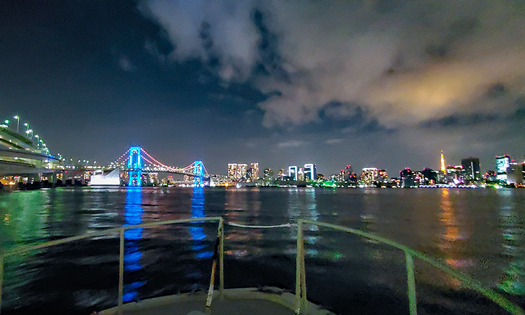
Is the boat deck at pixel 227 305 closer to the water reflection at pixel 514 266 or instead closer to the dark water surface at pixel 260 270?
the dark water surface at pixel 260 270

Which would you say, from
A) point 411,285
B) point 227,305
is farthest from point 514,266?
point 227,305

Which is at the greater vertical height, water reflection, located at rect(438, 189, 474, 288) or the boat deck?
the boat deck

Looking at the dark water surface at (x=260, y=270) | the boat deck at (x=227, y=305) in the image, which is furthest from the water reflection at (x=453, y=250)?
the boat deck at (x=227, y=305)

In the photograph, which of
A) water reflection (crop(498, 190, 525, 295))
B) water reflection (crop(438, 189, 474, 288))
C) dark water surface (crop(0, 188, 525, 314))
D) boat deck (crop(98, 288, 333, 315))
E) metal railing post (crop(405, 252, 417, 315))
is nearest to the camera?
metal railing post (crop(405, 252, 417, 315))

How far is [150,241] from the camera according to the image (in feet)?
42.8

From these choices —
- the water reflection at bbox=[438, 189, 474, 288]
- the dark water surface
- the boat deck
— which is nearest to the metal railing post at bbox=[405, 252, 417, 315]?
the boat deck

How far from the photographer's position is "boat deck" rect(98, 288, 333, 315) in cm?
382

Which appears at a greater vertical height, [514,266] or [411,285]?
[411,285]

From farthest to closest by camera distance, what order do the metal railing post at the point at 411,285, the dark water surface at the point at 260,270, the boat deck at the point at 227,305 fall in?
the dark water surface at the point at 260,270
the boat deck at the point at 227,305
the metal railing post at the point at 411,285

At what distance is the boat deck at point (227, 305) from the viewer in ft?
12.5

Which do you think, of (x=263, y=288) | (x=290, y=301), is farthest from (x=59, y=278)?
(x=290, y=301)

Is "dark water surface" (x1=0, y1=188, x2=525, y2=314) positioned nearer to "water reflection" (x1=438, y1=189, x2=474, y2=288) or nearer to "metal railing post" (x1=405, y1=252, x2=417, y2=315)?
"water reflection" (x1=438, y1=189, x2=474, y2=288)

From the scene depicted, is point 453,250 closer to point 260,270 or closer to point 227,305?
point 260,270

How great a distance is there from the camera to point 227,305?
13.2 ft
